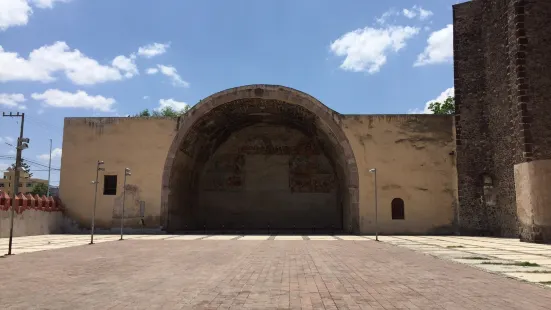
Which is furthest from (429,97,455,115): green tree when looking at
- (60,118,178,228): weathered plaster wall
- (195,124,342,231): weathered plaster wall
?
(60,118,178,228): weathered plaster wall

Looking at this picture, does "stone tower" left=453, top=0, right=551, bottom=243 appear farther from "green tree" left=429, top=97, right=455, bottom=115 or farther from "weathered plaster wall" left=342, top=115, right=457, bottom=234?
"green tree" left=429, top=97, right=455, bottom=115

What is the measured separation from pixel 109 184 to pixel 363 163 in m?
15.2

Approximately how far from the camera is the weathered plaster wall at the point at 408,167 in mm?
25766

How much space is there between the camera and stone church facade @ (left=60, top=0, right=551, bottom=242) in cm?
2098

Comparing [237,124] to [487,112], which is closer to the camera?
[487,112]

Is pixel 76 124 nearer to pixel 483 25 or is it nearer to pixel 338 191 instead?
pixel 338 191

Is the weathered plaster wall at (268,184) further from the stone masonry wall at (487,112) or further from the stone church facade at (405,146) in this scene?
the stone masonry wall at (487,112)

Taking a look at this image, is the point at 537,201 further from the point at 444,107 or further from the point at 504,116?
the point at 444,107

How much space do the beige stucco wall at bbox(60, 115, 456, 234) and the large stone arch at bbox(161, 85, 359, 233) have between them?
1.82 feet

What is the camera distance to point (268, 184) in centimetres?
3431

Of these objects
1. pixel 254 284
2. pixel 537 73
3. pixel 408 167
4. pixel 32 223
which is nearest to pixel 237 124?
pixel 408 167

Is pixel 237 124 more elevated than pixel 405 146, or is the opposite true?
pixel 237 124

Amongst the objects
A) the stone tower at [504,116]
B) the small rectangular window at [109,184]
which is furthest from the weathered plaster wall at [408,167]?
the small rectangular window at [109,184]

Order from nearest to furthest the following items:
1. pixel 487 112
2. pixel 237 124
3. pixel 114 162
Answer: pixel 487 112
pixel 114 162
pixel 237 124
